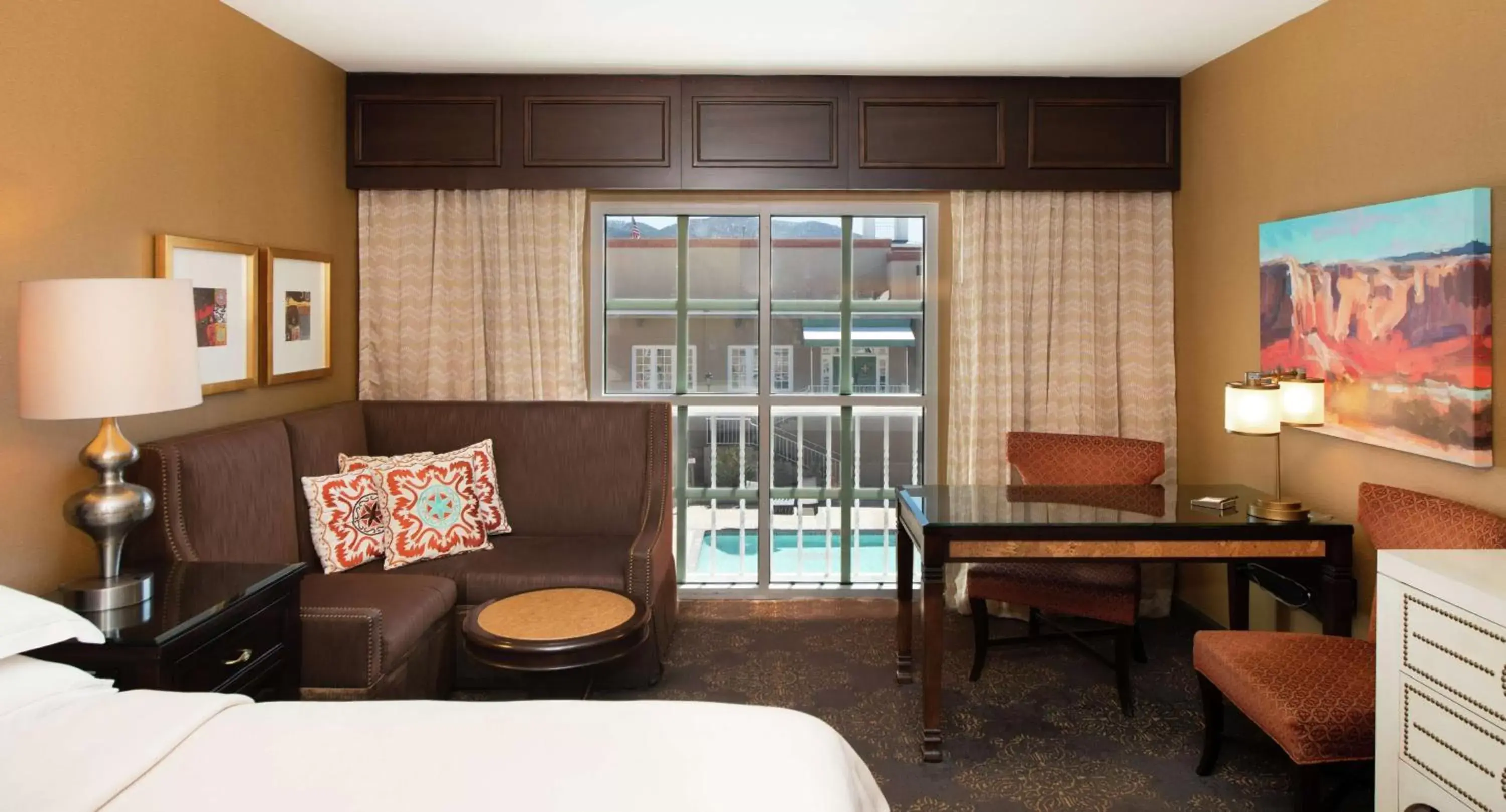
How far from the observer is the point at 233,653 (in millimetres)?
2398

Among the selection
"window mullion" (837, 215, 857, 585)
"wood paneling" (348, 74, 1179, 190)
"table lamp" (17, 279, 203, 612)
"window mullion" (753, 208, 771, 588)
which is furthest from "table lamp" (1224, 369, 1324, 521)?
"table lamp" (17, 279, 203, 612)

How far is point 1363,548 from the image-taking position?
10.4 ft

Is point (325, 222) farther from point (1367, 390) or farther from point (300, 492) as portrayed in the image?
point (1367, 390)

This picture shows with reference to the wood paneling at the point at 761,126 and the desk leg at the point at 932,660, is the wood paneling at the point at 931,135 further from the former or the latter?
the desk leg at the point at 932,660

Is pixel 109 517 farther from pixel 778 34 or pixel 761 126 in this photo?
pixel 761 126

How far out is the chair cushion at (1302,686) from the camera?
2.31 metres

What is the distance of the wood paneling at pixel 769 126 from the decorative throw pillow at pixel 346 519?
1591mm

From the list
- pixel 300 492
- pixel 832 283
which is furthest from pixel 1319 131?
pixel 300 492

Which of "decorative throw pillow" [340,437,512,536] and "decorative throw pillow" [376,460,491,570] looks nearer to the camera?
"decorative throw pillow" [376,460,491,570]

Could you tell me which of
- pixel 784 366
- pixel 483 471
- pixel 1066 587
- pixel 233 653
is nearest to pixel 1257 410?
pixel 1066 587

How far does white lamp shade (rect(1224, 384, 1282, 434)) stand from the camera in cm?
311

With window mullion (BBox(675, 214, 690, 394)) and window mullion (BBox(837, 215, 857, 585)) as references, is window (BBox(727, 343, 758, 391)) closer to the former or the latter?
window mullion (BBox(675, 214, 690, 394))

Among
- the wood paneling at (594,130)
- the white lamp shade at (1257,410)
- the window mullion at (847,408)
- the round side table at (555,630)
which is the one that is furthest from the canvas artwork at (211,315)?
the white lamp shade at (1257,410)

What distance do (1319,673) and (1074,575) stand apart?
3.28 feet
